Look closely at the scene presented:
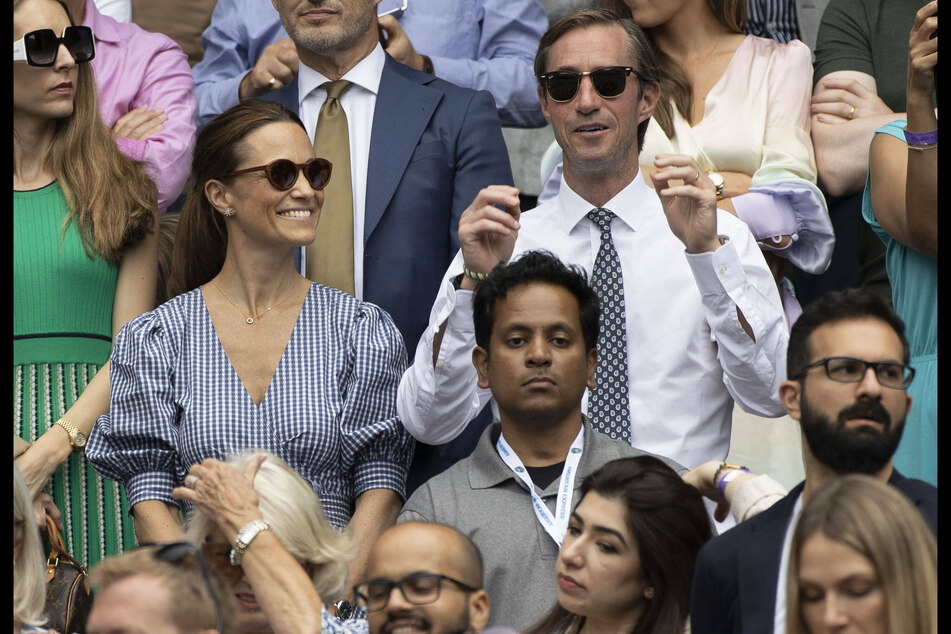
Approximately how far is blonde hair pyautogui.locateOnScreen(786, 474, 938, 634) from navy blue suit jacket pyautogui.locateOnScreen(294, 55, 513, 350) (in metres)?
2.00

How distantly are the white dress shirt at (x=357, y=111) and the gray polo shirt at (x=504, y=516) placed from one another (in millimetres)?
991

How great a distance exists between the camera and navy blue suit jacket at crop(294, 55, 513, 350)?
4953 millimetres

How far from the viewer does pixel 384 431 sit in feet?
14.9

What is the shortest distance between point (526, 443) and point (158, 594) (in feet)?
3.61

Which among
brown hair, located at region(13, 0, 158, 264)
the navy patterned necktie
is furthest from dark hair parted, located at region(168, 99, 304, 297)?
the navy patterned necktie

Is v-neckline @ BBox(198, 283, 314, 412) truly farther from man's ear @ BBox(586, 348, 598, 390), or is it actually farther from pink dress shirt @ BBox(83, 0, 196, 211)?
man's ear @ BBox(586, 348, 598, 390)

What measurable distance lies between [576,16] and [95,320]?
5.64 feet

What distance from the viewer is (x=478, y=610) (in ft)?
11.9

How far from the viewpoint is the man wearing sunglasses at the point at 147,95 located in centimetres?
523

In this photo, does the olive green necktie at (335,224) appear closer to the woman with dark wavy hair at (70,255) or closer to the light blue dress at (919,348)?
the woman with dark wavy hair at (70,255)

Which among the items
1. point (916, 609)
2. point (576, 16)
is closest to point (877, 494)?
point (916, 609)

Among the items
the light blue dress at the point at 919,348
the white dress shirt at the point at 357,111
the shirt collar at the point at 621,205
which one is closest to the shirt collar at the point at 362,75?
the white dress shirt at the point at 357,111

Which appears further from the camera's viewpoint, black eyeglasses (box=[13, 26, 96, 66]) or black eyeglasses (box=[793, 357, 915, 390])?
black eyeglasses (box=[13, 26, 96, 66])

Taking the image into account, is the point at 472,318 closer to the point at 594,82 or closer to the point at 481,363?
the point at 481,363
